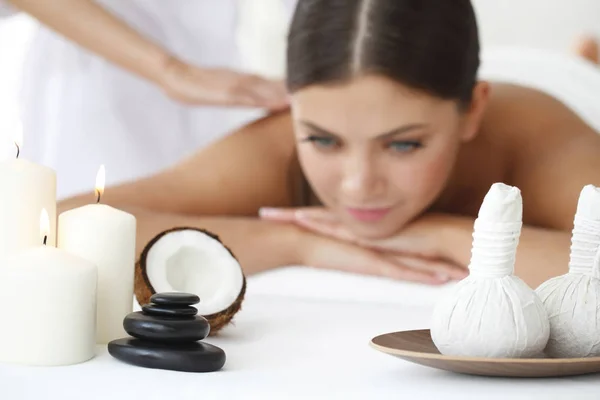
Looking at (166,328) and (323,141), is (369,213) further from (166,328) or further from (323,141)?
(166,328)

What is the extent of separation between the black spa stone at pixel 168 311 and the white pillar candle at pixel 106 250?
88mm

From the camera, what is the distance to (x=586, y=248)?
0.68 meters

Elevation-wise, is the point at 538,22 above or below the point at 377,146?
above

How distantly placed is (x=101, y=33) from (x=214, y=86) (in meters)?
0.18

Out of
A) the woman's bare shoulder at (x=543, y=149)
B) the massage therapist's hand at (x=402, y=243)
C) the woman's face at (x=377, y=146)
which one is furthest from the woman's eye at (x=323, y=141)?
the woman's bare shoulder at (x=543, y=149)

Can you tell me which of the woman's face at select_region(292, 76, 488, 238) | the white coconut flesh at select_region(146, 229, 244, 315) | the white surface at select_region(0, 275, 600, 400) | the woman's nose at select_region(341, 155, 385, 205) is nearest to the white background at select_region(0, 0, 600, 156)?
the woman's face at select_region(292, 76, 488, 238)

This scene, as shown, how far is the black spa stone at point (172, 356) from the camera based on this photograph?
0.65 meters

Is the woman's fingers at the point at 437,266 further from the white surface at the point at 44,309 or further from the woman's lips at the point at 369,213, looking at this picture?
the white surface at the point at 44,309

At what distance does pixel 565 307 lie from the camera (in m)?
0.66

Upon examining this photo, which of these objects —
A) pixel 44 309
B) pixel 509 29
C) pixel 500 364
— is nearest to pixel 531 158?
pixel 509 29

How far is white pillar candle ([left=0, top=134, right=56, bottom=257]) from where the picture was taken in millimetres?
713

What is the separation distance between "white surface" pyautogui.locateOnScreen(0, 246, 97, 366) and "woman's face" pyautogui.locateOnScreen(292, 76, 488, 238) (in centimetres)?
59

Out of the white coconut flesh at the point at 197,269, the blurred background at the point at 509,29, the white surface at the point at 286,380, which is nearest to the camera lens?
the white surface at the point at 286,380

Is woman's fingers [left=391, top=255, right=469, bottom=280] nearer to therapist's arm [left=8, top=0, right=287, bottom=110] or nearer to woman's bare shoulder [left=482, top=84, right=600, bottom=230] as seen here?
woman's bare shoulder [left=482, top=84, right=600, bottom=230]
